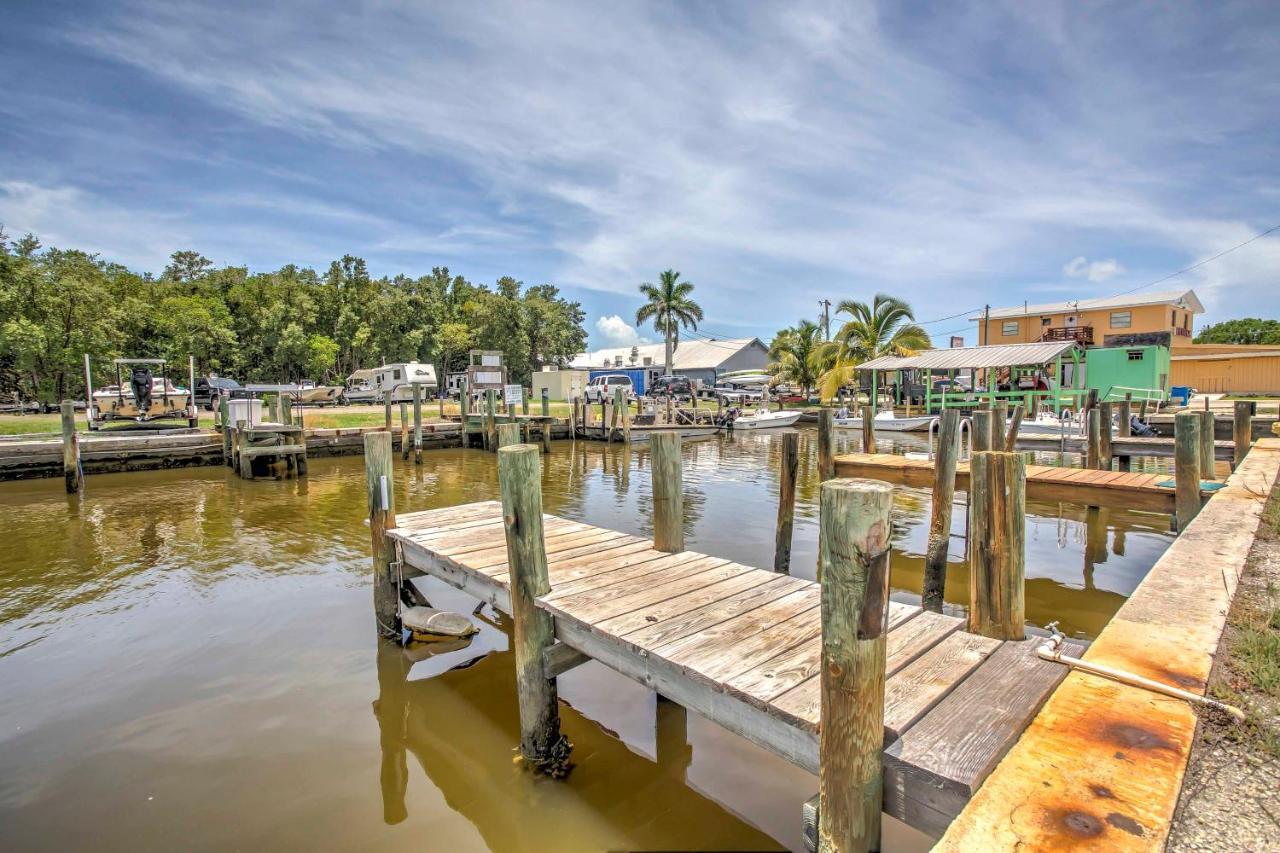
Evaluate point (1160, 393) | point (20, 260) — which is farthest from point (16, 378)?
point (1160, 393)

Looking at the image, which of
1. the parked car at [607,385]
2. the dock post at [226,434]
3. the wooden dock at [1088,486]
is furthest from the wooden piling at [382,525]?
the parked car at [607,385]


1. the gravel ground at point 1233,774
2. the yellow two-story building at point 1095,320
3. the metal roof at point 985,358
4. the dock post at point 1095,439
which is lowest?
the gravel ground at point 1233,774

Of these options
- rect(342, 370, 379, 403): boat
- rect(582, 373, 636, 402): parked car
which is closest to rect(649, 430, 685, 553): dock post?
rect(582, 373, 636, 402): parked car

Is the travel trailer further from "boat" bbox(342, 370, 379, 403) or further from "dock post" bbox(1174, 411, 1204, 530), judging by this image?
"dock post" bbox(1174, 411, 1204, 530)

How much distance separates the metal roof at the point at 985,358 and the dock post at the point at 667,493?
2188 cm

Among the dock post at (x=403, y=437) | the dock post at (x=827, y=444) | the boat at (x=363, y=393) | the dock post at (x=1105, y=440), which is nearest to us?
the dock post at (x=827, y=444)

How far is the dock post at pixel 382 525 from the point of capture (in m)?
6.38

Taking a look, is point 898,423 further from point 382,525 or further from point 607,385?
point 382,525

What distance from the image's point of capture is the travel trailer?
33.4m

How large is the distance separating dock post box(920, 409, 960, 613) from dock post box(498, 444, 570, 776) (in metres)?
4.53

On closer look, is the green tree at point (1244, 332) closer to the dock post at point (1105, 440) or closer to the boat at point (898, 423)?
the boat at point (898, 423)

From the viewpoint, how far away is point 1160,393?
2644 centimetres

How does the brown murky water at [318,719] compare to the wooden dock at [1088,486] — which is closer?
the brown murky water at [318,719]

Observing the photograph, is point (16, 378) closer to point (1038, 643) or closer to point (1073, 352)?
point (1038, 643)
